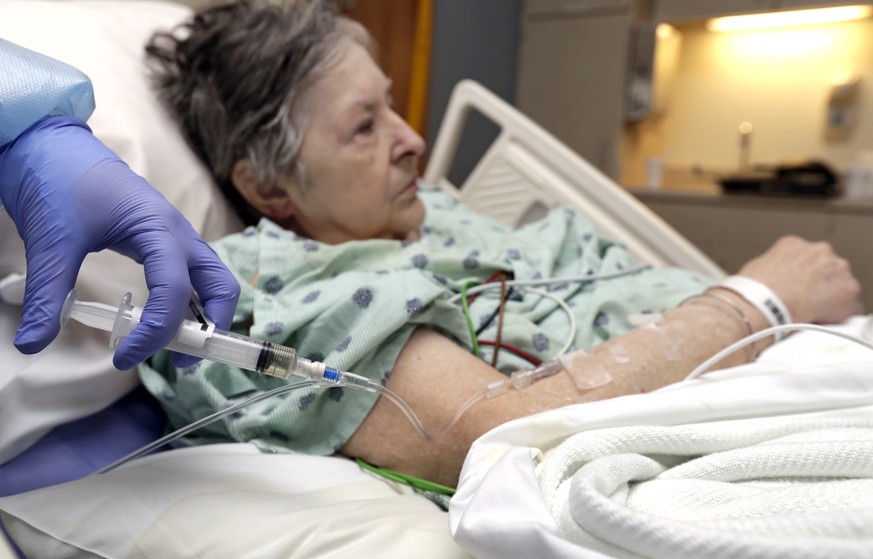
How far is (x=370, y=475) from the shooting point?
0.89 metres

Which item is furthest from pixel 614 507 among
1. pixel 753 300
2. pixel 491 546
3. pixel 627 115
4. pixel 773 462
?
pixel 627 115

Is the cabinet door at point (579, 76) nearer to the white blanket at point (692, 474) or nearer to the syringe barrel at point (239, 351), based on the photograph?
the white blanket at point (692, 474)

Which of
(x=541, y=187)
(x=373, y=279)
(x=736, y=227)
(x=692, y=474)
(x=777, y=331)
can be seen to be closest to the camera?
(x=692, y=474)

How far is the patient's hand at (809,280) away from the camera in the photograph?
1210 mm

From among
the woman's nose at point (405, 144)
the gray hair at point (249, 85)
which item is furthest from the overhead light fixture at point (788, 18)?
the gray hair at point (249, 85)

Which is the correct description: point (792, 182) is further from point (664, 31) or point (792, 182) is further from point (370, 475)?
point (370, 475)

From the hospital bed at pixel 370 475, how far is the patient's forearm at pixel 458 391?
53mm

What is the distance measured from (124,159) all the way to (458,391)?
1.98 feet

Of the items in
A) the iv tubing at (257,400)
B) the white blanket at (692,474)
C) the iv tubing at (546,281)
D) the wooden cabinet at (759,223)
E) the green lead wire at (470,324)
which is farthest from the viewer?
the wooden cabinet at (759,223)

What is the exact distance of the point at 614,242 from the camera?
4.89 ft

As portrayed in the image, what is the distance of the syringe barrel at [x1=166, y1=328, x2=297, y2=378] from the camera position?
0.69 metres

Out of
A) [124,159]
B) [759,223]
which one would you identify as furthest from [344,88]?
[759,223]

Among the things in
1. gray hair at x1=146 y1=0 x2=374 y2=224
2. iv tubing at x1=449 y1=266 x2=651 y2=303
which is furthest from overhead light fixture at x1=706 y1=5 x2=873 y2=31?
gray hair at x1=146 y1=0 x2=374 y2=224

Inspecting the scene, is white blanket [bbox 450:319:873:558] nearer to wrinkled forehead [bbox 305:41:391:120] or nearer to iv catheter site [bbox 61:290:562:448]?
iv catheter site [bbox 61:290:562:448]
